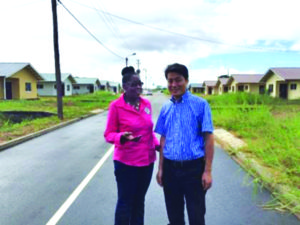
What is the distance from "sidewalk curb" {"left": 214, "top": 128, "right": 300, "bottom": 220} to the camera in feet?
17.7

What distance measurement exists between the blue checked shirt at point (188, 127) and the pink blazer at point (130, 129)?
0.32 meters

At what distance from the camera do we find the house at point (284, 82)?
1507 inches

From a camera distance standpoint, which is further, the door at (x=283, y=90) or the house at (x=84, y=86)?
the house at (x=84, y=86)

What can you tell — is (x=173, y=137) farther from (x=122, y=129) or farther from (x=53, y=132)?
(x=53, y=132)

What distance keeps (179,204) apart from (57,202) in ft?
8.49

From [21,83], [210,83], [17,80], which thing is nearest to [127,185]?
[17,80]

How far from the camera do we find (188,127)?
298 centimetres

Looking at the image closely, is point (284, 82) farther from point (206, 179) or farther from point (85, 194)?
point (206, 179)

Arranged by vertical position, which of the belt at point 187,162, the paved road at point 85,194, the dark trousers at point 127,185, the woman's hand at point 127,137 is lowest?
the paved road at point 85,194

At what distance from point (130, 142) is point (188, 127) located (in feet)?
2.11

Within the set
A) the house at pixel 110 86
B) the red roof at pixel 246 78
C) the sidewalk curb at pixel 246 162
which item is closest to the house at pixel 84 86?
the house at pixel 110 86

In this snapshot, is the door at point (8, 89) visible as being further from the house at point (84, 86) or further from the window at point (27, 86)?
the house at point (84, 86)

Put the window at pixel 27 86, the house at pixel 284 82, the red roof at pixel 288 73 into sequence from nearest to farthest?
the red roof at pixel 288 73, the house at pixel 284 82, the window at pixel 27 86

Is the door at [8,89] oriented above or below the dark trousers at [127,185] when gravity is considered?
above
